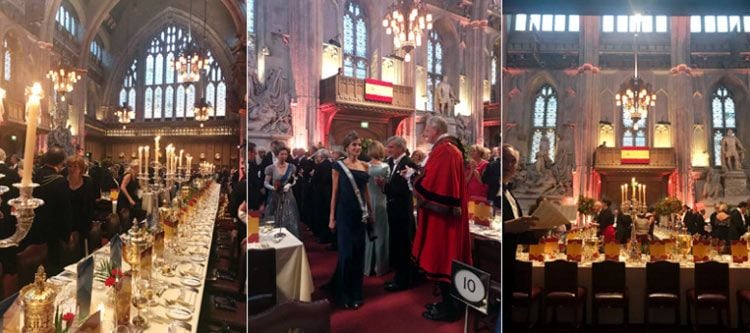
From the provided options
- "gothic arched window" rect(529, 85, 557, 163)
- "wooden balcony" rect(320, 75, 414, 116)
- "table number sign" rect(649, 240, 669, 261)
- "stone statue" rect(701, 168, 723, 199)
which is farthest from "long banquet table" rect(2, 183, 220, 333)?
"stone statue" rect(701, 168, 723, 199)

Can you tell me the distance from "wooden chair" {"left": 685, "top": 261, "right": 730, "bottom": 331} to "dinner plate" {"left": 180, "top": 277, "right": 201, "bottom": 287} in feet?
14.5

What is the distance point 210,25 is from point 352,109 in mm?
842

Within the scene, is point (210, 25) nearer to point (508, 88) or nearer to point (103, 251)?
point (103, 251)

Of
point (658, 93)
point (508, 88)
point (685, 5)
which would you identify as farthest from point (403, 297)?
point (658, 93)

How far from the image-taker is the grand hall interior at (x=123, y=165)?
2.15m

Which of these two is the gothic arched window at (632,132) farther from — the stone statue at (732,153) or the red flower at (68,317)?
the red flower at (68,317)

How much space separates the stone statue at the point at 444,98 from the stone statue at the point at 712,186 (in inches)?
210

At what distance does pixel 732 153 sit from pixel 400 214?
596 centimetres

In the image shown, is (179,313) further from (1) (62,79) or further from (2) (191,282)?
(1) (62,79)

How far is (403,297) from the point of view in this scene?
9.84ft

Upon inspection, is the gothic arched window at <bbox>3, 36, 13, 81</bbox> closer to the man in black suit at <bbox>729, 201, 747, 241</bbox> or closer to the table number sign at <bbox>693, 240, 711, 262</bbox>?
the table number sign at <bbox>693, 240, 711, 262</bbox>

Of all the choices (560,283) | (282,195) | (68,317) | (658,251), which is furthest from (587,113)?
(68,317)

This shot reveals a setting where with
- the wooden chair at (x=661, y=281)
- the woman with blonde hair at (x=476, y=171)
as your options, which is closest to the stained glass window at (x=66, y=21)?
the woman with blonde hair at (x=476, y=171)

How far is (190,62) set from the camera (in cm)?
270
